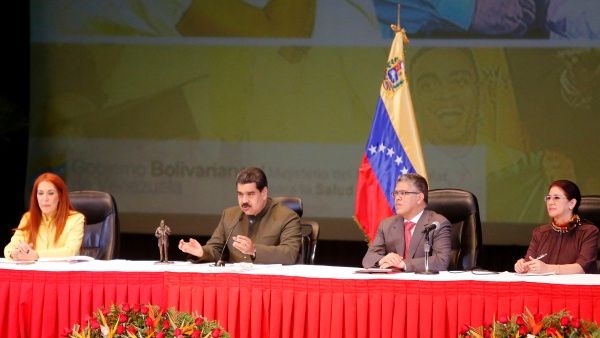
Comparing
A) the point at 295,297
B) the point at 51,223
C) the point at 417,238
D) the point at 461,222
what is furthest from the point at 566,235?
the point at 51,223

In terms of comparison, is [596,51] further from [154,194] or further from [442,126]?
[154,194]

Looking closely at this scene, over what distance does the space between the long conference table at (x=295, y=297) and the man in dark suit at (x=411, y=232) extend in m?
0.45

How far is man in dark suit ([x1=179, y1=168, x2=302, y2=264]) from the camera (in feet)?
16.8

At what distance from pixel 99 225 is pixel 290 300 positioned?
186cm

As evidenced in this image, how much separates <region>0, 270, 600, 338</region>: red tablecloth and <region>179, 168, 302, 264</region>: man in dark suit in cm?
67

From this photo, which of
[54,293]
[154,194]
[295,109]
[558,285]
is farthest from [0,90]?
[558,285]

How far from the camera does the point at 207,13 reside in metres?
8.19

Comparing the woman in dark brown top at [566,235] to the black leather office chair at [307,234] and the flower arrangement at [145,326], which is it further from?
the flower arrangement at [145,326]

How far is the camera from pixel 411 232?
514 centimetres

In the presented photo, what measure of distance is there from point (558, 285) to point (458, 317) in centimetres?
44

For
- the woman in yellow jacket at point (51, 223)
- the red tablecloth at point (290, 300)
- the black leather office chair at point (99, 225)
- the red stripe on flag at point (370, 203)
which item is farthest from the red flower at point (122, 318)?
the red stripe on flag at point (370, 203)

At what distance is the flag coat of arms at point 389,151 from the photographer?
6.45 metres

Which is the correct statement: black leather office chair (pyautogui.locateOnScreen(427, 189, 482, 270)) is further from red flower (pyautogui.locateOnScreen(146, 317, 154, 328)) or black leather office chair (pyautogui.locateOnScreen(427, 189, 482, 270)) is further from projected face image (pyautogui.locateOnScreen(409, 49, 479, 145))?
projected face image (pyautogui.locateOnScreen(409, 49, 479, 145))

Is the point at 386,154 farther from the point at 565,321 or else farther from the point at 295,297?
the point at 565,321
